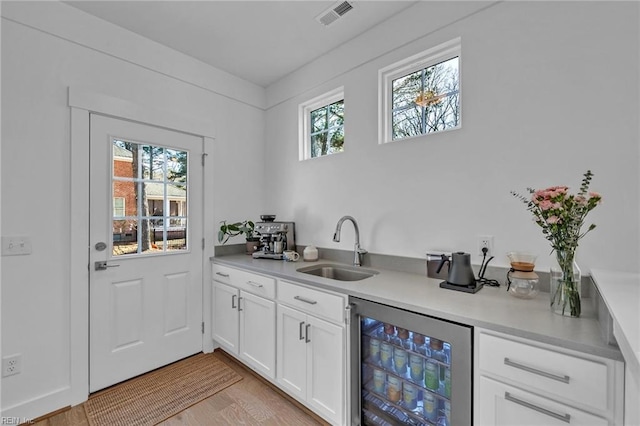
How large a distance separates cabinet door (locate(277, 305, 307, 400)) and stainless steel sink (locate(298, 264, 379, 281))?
1.18 ft

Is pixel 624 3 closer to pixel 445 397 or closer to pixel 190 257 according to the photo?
pixel 445 397

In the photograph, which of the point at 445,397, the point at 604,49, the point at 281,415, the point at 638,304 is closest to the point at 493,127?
the point at 604,49

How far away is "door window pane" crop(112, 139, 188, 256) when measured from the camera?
84.3 inches

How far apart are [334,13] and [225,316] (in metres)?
2.58

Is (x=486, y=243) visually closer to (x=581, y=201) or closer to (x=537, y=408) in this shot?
(x=581, y=201)

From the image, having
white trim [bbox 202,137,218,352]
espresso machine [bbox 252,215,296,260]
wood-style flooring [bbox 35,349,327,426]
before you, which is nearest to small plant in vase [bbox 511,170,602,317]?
wood-style flooring [bbox 35,349,327,426]

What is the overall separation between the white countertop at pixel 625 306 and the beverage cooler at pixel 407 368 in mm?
446

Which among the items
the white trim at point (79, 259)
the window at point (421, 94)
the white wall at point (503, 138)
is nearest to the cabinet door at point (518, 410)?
the white wall at point (503, 138)

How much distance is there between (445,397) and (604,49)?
1.81m

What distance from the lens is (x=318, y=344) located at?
5.46 ft

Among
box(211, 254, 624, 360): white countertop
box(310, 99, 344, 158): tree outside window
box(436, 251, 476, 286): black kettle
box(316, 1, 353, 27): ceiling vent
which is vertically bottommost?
box(211, 254, 624, 360): white countertop

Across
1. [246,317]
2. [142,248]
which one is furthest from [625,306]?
[142,248]

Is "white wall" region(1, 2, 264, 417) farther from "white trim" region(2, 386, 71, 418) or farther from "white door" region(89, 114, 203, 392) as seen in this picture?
"white door" region(89, 114, 203, 392)

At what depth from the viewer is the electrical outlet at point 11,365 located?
65.1 inches
